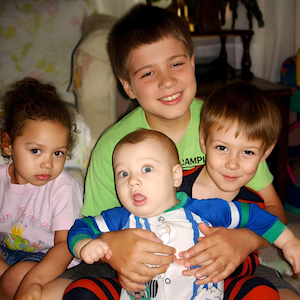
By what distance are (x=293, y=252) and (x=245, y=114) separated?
0.38 meters

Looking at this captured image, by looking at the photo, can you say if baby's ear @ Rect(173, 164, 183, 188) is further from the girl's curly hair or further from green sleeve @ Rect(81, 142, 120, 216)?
the girl's curly hair

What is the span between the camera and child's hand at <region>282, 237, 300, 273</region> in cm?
85

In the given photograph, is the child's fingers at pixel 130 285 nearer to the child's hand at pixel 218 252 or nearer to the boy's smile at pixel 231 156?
the child's hand at pixel 218 252

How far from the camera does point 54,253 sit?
0.97 metres

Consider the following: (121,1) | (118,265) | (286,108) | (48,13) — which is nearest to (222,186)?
(118,265)

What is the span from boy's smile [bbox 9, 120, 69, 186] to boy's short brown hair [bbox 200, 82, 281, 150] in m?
0.44

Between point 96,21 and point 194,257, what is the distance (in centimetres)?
142

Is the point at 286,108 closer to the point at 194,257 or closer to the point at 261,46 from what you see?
the point at 261,46

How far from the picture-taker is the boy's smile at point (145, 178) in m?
0.84

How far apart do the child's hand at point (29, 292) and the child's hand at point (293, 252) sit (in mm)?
658

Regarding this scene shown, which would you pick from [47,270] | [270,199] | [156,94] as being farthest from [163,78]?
[47,270]

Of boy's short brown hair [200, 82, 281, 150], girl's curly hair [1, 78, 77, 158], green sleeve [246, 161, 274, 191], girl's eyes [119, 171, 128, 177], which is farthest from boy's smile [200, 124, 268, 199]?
girl's curly hair [1, 78, 77, 158]

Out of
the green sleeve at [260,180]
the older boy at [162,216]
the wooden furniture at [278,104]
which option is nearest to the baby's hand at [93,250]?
the older boy at [162,216]

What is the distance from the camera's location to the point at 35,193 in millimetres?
1074
